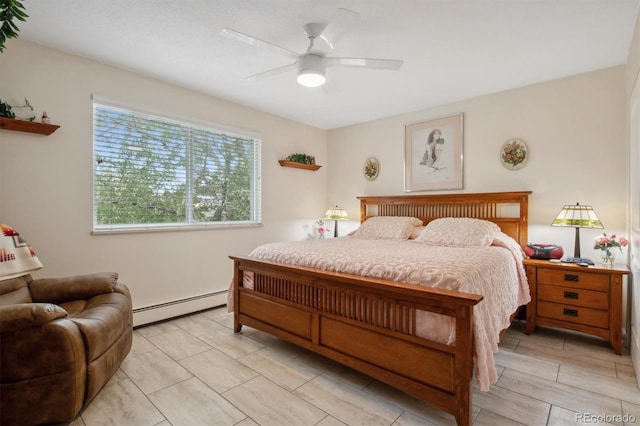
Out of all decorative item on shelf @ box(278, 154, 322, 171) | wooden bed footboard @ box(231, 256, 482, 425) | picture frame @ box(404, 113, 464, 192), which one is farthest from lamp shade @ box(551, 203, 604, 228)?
decorative item on shelf @ box(278, 154, 322, 171)

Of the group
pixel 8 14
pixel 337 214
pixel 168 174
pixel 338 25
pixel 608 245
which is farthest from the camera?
pixel 337 214

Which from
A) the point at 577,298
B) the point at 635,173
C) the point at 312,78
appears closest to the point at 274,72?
the point at 312,78

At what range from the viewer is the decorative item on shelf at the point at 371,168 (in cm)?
472

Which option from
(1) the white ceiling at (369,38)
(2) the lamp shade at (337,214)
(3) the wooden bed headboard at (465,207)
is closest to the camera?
(1) the white ceiling at (369,38)

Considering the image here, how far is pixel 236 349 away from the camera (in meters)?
2.66

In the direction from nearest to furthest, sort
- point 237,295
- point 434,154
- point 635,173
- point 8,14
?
point 8,14, point 635,173, point 237,295, point 434,154

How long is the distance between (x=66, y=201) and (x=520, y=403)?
378 centimetres

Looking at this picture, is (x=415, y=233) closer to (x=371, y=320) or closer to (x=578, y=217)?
(x=578, y=217)

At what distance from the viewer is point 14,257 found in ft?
7.22

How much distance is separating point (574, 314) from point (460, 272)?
1.76 meters

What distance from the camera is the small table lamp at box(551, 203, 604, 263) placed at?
9.27 ft

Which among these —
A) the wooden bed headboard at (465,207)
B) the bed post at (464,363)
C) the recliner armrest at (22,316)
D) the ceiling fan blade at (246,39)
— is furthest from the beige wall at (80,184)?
the bed post at (464,363)

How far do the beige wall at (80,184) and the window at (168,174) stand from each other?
12 centimetres

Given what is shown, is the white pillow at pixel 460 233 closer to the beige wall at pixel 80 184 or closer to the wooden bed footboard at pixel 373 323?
the wooden bed footboard at pixel 373 323
